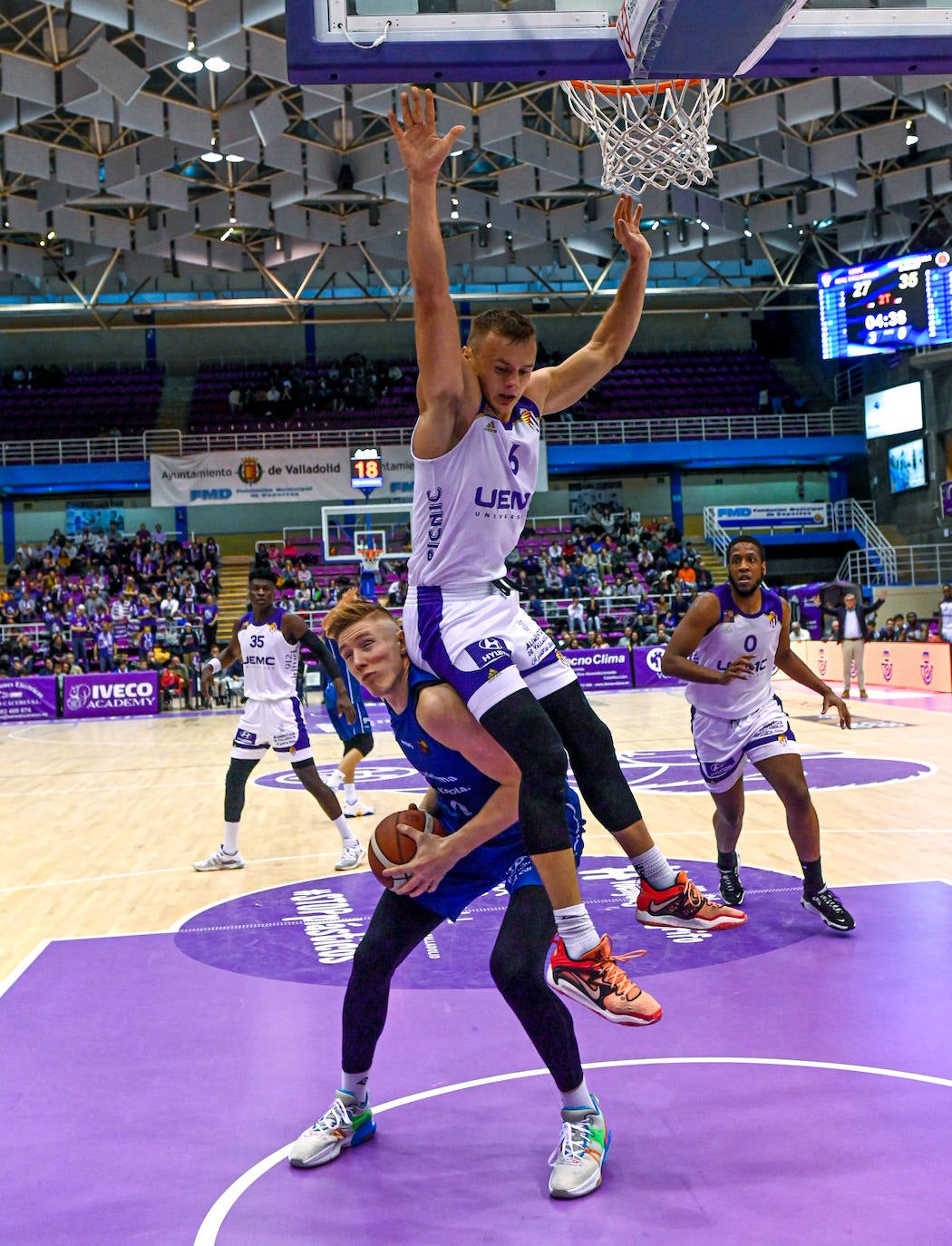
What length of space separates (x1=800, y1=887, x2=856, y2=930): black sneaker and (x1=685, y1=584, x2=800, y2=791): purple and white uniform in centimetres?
73

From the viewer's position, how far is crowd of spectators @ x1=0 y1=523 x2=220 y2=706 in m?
25.2

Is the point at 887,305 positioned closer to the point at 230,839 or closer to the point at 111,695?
the point at 111,695

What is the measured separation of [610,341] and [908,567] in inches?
1172

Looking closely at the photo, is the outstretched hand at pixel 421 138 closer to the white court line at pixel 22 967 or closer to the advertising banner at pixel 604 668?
the white court line at pixel 22 967

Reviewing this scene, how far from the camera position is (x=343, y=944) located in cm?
614

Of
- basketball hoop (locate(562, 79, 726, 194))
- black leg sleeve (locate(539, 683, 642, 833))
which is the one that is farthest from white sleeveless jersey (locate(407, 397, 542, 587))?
basketball hoop (locate(562, 79, 726, 194))

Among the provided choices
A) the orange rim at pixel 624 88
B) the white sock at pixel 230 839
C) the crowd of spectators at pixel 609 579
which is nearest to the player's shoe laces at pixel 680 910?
the orange rim at pixel 624 88

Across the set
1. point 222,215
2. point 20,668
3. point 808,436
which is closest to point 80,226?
point 222,215

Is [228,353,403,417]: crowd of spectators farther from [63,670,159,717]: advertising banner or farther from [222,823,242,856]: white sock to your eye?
[222,823,242,856]: white sock

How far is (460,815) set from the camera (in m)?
3.74

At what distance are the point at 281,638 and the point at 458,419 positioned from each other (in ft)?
17.2

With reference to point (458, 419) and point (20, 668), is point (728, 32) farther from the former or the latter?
point (20, 668)

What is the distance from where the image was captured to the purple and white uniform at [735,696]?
625 cm

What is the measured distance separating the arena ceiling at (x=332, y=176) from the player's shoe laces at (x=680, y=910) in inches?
616
